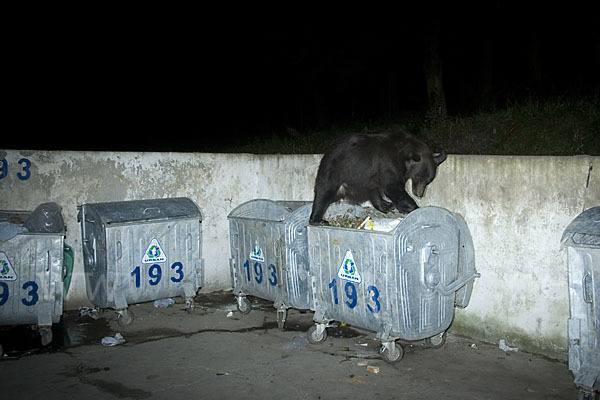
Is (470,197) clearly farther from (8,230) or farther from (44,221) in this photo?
(8,230)

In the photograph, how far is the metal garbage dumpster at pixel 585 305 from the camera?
13.2ft

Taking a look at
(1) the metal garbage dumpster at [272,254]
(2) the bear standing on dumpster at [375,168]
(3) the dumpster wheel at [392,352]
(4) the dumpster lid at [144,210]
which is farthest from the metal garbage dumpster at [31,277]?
(3) the dumpster wheel at [392,352]

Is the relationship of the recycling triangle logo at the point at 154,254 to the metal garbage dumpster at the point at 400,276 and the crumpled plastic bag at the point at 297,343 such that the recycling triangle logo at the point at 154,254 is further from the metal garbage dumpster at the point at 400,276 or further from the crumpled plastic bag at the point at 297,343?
the metal garbage dumpster at the point at 400,276

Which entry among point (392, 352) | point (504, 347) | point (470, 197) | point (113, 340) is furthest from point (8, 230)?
point (504, 347)

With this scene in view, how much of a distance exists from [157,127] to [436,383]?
923 inches

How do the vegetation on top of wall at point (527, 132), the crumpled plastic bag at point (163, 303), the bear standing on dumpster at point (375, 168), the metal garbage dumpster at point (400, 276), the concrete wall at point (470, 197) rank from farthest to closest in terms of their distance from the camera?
the crumpled plastic bag at point (163, 303), the vegetation on top of wall at point (527, 132), the bear standing on dumpster at point (375, 168), the concrete wall at point (470, 197), the metal garbage dumpster at point (400, 276)

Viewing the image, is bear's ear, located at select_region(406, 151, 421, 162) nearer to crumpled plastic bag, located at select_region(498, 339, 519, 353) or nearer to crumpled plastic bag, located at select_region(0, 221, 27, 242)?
crumpled plastic bag, located at select_region(498, 339, 519, 353)

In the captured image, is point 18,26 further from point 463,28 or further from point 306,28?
point 463,28

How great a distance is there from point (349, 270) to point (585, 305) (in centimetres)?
212

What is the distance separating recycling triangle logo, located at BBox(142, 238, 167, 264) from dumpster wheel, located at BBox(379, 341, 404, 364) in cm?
300

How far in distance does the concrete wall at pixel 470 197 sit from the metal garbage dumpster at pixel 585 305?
93 centimetres

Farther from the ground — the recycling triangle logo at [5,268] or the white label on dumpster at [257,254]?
the recycling triangle logo at [5,268]

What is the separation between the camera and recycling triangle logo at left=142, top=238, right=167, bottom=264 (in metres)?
6.55

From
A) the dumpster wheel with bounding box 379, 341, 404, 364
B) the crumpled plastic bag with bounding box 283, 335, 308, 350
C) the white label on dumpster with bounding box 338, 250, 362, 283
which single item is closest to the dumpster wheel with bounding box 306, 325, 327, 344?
the crumpled plastic bag with bounding box 283, 335, 308, 350
